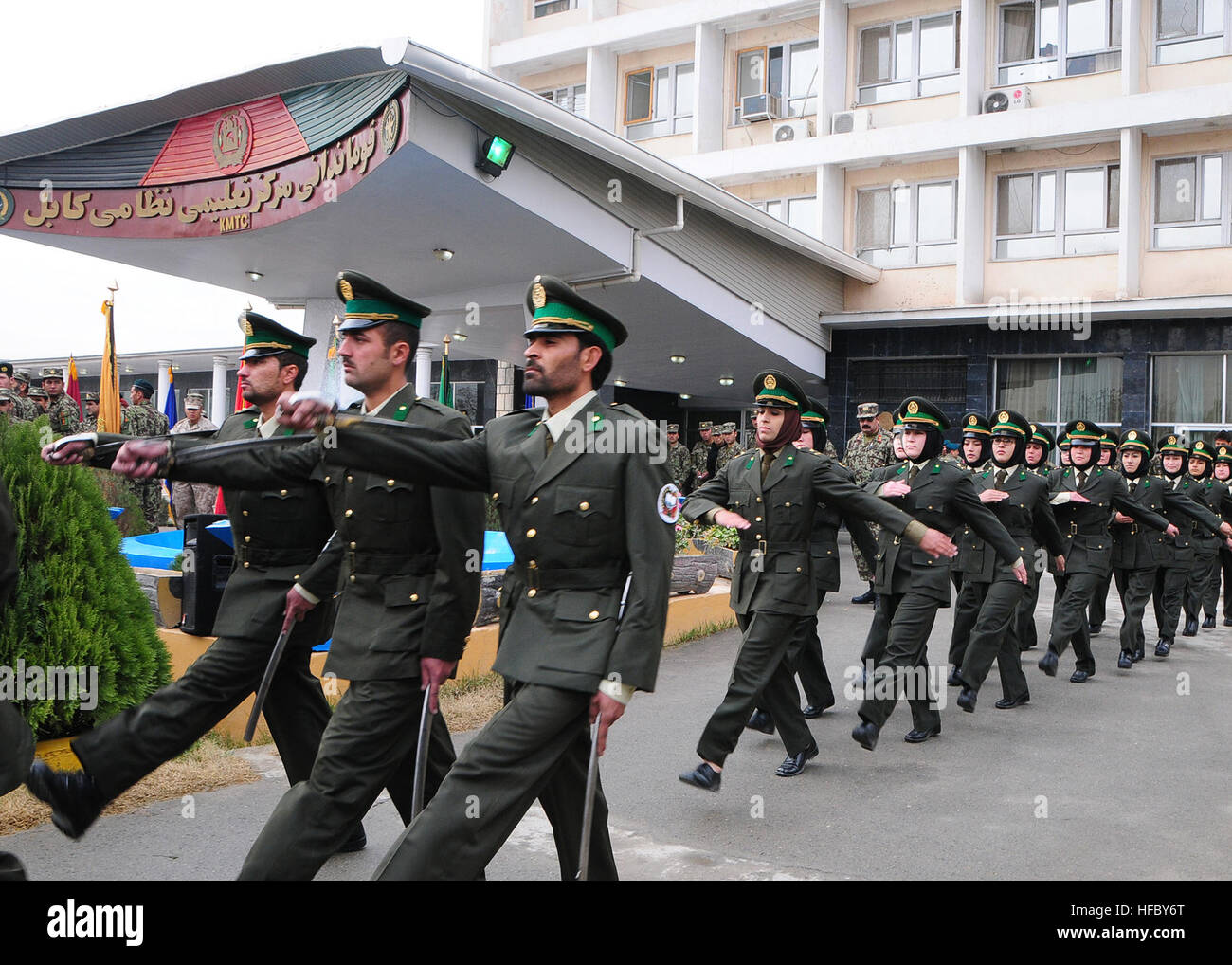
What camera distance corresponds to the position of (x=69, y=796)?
4.38 metres

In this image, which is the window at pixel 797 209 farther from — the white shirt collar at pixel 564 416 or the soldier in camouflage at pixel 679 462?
the white shirt collar at pixel 564 416

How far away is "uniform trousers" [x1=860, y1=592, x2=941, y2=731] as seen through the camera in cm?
700

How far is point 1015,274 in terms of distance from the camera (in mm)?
21859

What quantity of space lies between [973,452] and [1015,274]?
43.6ft

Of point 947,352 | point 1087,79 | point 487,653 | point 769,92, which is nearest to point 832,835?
point 487,653

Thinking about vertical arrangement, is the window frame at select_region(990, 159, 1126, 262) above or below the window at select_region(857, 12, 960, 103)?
below

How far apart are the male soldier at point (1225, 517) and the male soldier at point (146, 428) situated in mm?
13211

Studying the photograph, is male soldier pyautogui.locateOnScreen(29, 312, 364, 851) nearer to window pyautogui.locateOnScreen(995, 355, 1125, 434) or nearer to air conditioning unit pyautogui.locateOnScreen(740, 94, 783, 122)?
window pyautogui.locateOnScreen(995, 355, 1125, 434)

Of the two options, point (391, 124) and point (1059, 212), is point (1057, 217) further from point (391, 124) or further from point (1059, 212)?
point (391, 124)

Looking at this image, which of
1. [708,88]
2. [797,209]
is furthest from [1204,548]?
[708,88]

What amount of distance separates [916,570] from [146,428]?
431 inches

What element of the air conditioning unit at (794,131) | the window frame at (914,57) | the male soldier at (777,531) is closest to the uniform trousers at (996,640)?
the male soldier at (777,531)

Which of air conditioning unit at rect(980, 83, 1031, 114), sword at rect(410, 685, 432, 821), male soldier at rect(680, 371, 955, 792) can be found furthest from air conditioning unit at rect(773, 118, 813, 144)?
sword at rect(410, 685, 432, 821)

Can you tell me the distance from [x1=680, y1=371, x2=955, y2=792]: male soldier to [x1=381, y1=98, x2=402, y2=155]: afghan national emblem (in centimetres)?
706
